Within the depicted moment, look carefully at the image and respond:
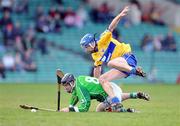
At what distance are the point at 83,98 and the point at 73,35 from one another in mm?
21035

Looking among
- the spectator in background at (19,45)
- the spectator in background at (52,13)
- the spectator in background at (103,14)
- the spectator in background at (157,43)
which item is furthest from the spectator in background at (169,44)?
the spectator in background at (19,45)

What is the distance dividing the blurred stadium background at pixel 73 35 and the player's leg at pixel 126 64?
1786 centimetres

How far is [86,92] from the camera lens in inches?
647

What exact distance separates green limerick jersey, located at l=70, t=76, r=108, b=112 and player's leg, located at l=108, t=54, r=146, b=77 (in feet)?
1.78

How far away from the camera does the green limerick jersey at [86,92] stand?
16.4m

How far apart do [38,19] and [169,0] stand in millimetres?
7760

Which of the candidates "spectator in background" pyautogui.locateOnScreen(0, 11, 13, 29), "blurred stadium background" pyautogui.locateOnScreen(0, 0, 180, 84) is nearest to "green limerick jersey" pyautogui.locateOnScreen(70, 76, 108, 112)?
"blurred stadium background" pyautogui.locateOnScreen(0, 0, 180, 84)

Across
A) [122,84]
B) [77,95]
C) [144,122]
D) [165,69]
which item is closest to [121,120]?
[144,122]

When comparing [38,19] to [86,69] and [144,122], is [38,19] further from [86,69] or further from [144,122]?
[144,122]

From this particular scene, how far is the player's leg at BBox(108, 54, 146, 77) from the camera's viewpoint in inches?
663

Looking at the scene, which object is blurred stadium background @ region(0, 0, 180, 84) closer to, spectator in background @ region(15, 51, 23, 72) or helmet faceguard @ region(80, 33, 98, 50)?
spectator in background @ region(15, 51, 23, 72)

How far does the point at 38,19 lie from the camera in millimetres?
36875

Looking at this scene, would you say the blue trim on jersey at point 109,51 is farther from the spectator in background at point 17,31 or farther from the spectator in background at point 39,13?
the spectator in background at point 39,13

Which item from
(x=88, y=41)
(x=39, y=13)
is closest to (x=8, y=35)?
(x=39, y=13)
